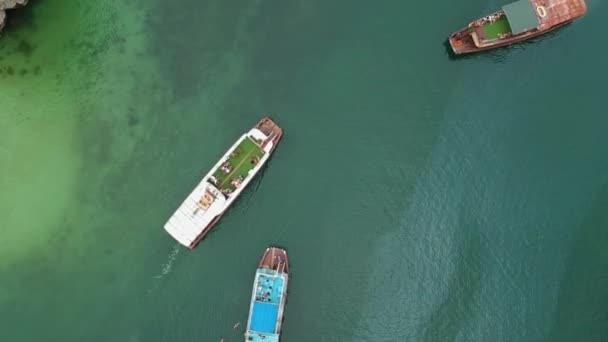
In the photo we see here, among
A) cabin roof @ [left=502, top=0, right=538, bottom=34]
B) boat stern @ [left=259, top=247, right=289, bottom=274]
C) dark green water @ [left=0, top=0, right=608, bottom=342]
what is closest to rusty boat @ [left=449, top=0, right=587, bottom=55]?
cabin roof @ [left=502, top=0, right=538, bottom=34]

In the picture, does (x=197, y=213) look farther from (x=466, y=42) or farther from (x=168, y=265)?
(x=466, y=42)

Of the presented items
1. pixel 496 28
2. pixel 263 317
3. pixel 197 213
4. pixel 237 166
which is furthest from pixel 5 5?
pixel 496 28

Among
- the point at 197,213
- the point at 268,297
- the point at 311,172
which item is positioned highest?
the point at 197,213

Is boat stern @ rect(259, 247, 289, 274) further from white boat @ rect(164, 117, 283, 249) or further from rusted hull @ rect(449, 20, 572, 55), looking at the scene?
rusted hull @ rect(449, 20, 572, 55)

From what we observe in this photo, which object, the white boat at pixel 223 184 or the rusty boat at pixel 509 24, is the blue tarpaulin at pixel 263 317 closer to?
the white boat at pixel 223 184

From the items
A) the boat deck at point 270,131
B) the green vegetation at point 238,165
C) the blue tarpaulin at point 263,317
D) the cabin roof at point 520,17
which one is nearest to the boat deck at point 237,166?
the green vegetation at point 238,165

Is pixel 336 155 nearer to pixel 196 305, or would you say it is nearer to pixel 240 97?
pixel 240 97
